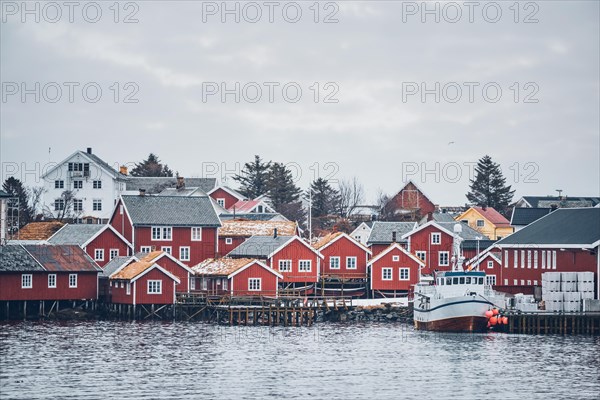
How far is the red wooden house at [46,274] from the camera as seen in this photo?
93812 mm

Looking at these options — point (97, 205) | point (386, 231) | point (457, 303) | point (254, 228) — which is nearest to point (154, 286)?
point (254, 228)

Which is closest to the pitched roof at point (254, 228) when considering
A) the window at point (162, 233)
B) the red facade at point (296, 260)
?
the red facade at point (296, 260)

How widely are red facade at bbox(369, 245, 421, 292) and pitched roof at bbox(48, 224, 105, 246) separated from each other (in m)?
22.4

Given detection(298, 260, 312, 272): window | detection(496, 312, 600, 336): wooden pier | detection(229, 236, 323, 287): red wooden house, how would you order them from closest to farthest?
detection(496, 312, 600, 336): wooden pier, detection(229, 236, 323, 287): red wooden house, detection(298, 260, 312, 272): window

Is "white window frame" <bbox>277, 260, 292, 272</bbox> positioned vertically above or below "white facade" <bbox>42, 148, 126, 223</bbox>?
below

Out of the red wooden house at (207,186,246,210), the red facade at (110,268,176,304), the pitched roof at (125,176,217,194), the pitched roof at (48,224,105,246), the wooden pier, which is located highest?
the pitched roof at (125,176,217,194)

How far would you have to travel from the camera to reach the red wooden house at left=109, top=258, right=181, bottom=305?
312 ft

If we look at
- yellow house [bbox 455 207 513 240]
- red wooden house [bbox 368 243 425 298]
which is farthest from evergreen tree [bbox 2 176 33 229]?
yellow house [bbox 455 207 513 240]

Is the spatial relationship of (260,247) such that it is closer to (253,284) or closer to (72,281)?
(253,284)

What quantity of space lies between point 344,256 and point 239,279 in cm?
1352

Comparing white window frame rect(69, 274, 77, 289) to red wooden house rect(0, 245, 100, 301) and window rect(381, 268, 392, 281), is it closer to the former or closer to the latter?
red wooden house rect(0, 245, 100, 301)

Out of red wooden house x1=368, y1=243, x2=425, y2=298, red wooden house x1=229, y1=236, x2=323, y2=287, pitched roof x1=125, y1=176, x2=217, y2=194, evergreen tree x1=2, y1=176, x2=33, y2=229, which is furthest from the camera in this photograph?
pitched roof x1=125, y1=176, x2=217, y2=194

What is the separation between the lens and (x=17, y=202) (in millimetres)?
123875

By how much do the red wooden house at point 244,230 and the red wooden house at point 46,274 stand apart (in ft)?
49.4
